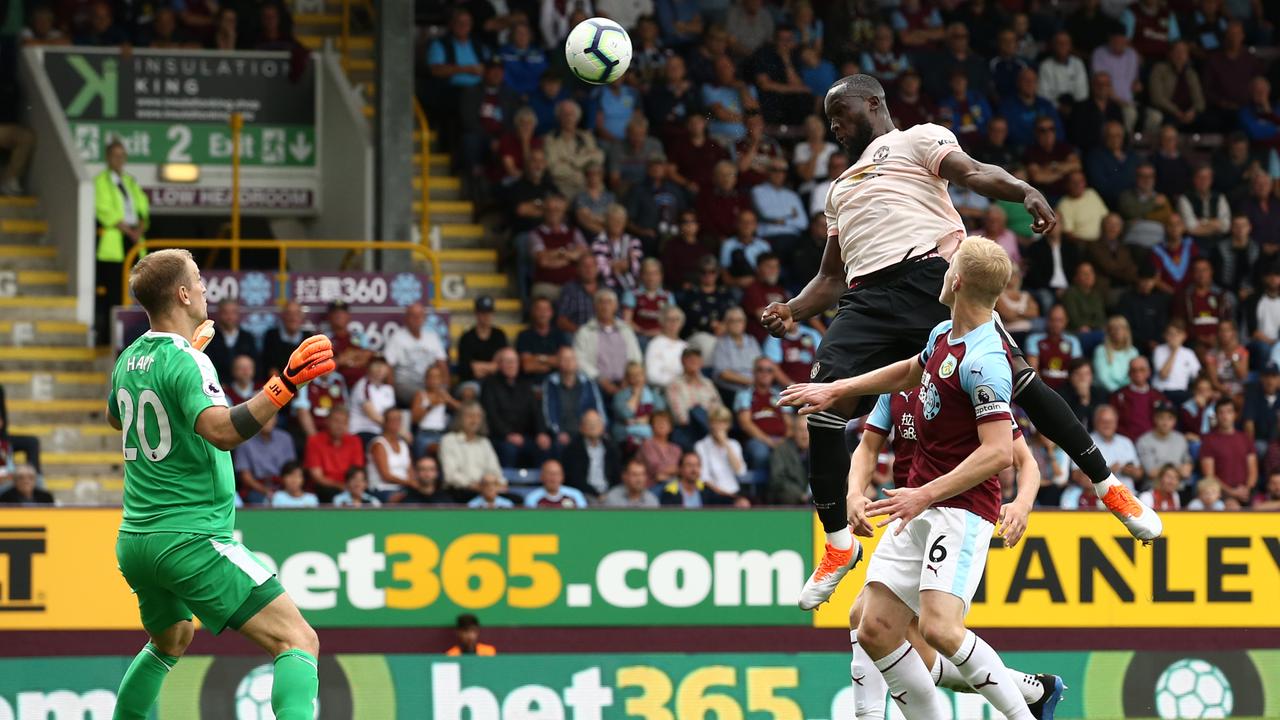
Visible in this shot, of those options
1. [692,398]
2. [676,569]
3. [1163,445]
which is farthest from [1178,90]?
[676,569]

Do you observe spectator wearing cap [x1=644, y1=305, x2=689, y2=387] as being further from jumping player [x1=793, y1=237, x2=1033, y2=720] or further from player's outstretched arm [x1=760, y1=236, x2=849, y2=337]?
jumping player [x1=793, y1=237, x2=1033, y2=720]

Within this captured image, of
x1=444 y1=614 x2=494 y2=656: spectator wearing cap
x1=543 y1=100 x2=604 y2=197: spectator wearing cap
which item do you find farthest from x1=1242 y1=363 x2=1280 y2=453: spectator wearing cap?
x1=444 y1=614 x2=494 y2=656: spectator wearing cap

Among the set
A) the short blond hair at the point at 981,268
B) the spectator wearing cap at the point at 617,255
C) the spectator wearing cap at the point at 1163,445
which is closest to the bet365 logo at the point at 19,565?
the short blond hair at the point at 981,268

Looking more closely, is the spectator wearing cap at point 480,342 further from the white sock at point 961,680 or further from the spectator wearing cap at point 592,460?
the white sock at point 961,680

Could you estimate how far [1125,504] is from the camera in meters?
8.64

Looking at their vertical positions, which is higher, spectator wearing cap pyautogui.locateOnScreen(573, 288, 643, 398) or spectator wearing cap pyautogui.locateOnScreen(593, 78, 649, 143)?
spectator wearing cap pyautogui.locateOnScreen(593, 78, 649, 143)

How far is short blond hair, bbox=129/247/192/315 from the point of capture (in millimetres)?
7738

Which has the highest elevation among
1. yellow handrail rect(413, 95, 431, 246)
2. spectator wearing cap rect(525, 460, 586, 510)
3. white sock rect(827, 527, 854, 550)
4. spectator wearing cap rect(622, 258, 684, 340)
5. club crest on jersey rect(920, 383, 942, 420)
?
yellow handrail rect(413, 95, 431, 246)

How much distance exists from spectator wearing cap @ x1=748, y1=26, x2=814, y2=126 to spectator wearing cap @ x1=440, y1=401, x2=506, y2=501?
549 cm

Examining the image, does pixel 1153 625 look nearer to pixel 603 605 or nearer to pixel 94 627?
pixel 603 605

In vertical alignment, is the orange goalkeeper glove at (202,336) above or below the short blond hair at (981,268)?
below

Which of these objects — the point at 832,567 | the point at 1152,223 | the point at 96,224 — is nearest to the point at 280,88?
the point at 96,224

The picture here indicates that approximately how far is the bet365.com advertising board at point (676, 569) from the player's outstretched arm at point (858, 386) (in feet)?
13.9

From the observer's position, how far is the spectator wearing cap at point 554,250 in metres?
18.0
